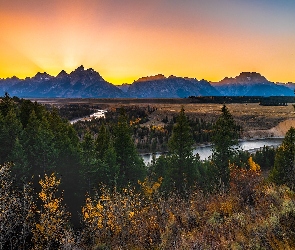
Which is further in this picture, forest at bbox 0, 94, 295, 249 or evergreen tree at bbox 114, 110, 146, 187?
evergreen tree at bbox 114, 110, 146, 187

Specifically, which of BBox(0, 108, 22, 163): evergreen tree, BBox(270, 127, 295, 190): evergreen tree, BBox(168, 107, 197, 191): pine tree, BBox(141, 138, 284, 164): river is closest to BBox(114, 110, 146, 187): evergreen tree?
BBox(168, 107, 197, 191): pine tree

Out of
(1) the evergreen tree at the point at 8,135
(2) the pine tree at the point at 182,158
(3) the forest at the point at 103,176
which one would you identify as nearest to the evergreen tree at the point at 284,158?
(3) the forest at the point at 103,176

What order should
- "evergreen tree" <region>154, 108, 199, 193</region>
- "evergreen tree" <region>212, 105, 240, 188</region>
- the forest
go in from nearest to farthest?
1. the forest
2. "evergreen tree" <region>212, 105, 240, 188</region>
3. "evergreen tree" <region>154, 108, 199, 193</region>

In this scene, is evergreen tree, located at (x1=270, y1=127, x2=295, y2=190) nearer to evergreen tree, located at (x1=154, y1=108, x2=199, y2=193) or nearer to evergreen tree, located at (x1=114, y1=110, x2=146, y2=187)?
evergreen tree, located at (x1=154, y1=108, x2=199, y2=193)

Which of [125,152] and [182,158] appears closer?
[182,158]

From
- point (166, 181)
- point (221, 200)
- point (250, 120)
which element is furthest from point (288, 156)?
point (250, 120)

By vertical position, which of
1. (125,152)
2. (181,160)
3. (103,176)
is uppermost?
(125,152)

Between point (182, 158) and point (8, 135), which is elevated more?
point (8, 135)

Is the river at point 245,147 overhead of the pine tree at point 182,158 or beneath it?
beneath

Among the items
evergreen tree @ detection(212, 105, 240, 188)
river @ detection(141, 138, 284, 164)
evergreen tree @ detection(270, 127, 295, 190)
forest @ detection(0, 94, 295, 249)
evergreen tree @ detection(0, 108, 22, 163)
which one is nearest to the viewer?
forest @ detection(0, 94, 295, 249)

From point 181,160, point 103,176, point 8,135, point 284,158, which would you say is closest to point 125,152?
point 103,176

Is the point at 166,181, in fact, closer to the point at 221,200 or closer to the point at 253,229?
the point at 221,200

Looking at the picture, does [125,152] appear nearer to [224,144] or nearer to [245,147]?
[224,144]

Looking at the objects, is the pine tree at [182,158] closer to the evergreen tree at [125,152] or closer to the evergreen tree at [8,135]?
the evergreen tree at [125,152]
